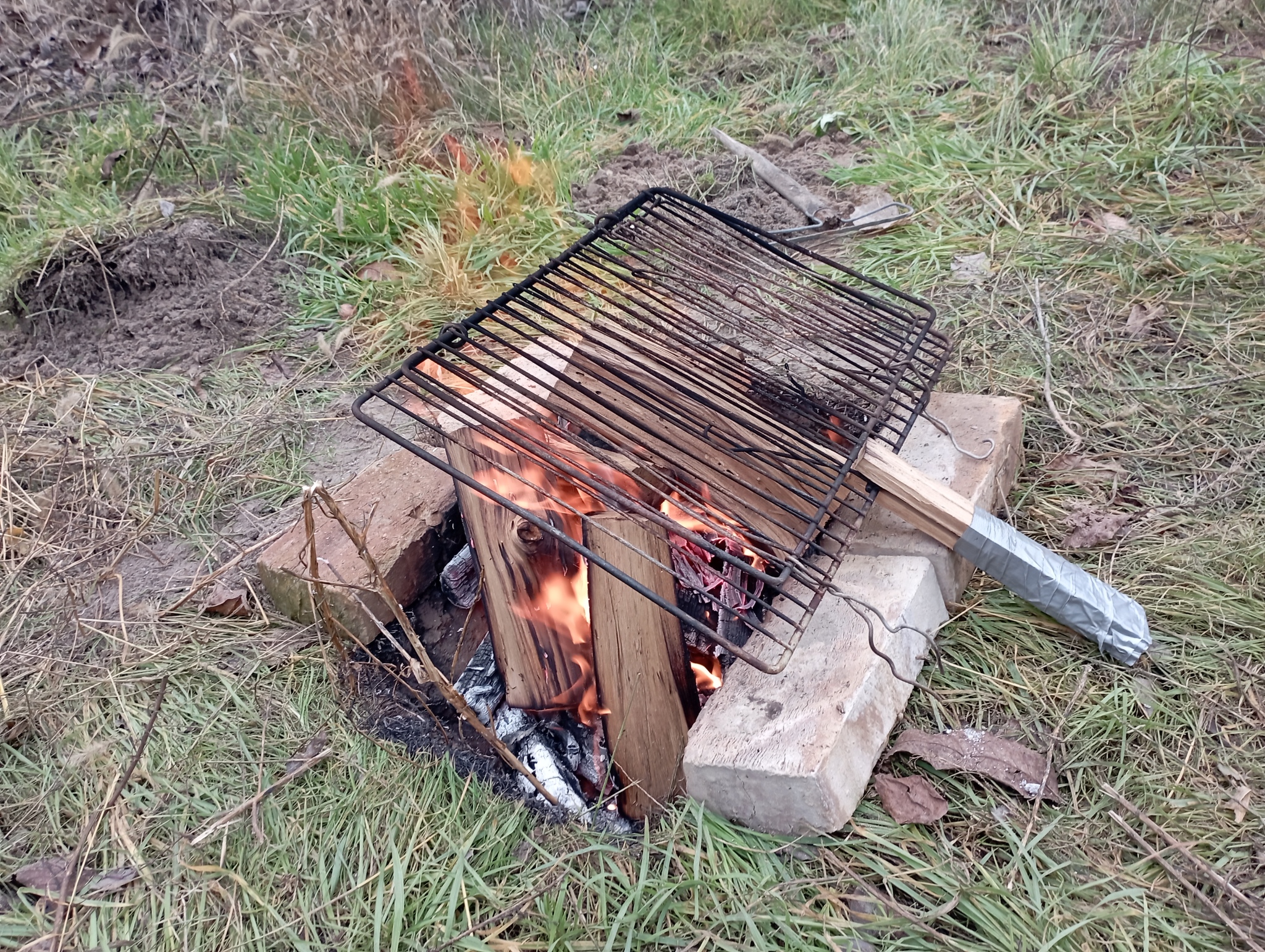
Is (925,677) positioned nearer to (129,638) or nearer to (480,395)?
(480,395)

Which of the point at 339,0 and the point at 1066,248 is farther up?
the point at 339,0

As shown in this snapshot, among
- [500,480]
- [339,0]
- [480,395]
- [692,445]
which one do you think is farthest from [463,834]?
[339,0]

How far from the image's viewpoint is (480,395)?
2490mm

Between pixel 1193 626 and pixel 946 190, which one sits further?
pixel 946 190

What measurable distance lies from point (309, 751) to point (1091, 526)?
178 centimetres

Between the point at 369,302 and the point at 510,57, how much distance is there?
6.78 feet

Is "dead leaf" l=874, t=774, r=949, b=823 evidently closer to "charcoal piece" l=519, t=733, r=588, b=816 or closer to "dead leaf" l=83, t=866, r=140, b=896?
"charcoal piece" l=519, t=733, r=588, b=816

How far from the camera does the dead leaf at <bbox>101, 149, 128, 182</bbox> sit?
13.3 feet

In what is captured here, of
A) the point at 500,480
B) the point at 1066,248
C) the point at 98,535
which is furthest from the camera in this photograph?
the point at 1066,248

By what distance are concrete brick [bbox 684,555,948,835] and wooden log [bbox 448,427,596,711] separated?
0.37 meters

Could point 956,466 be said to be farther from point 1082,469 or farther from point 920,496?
point 1082,469

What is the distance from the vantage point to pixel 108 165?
4.07 meters

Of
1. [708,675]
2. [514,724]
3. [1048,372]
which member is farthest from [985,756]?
[1048,372]

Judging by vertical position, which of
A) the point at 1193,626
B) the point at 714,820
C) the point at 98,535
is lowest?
the point at 98,535
